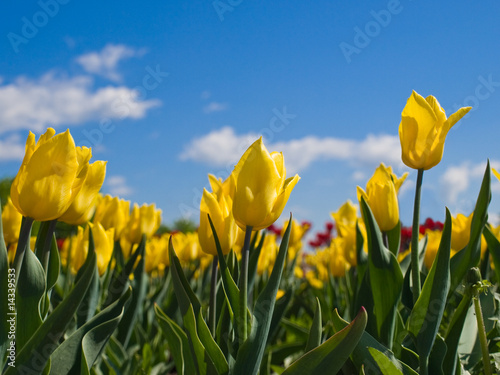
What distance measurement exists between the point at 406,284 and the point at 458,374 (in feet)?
0.96

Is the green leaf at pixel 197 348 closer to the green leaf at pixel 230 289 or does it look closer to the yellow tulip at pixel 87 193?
the green leaf at pixel 230 289

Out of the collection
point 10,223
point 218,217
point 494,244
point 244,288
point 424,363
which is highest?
point 10,223

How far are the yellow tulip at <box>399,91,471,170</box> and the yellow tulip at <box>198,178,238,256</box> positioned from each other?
1.73 feet

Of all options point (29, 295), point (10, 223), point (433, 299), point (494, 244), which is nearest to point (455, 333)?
point (433, 299)

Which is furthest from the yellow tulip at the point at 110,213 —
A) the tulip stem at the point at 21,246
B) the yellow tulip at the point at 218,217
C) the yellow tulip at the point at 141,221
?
the tulip stem at the point at 21,246

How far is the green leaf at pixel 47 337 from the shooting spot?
1.03 m

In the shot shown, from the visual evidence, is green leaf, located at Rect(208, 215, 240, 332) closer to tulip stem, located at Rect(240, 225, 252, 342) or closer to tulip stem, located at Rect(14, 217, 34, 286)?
tulip stem, located at Rect(240, 225, 252, 342)

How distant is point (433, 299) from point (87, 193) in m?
1.00

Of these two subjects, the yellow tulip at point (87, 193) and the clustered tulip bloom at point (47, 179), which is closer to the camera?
the clustered tulip bloom at point (47, 179)

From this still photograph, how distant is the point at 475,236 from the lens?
136 cm

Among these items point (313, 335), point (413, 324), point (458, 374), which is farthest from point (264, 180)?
point (458, 374)

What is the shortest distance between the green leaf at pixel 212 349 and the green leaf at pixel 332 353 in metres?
0.18

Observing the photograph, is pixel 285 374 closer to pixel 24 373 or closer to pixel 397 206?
pixel 24 373

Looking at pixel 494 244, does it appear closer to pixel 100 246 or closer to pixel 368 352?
pixel 368 352
